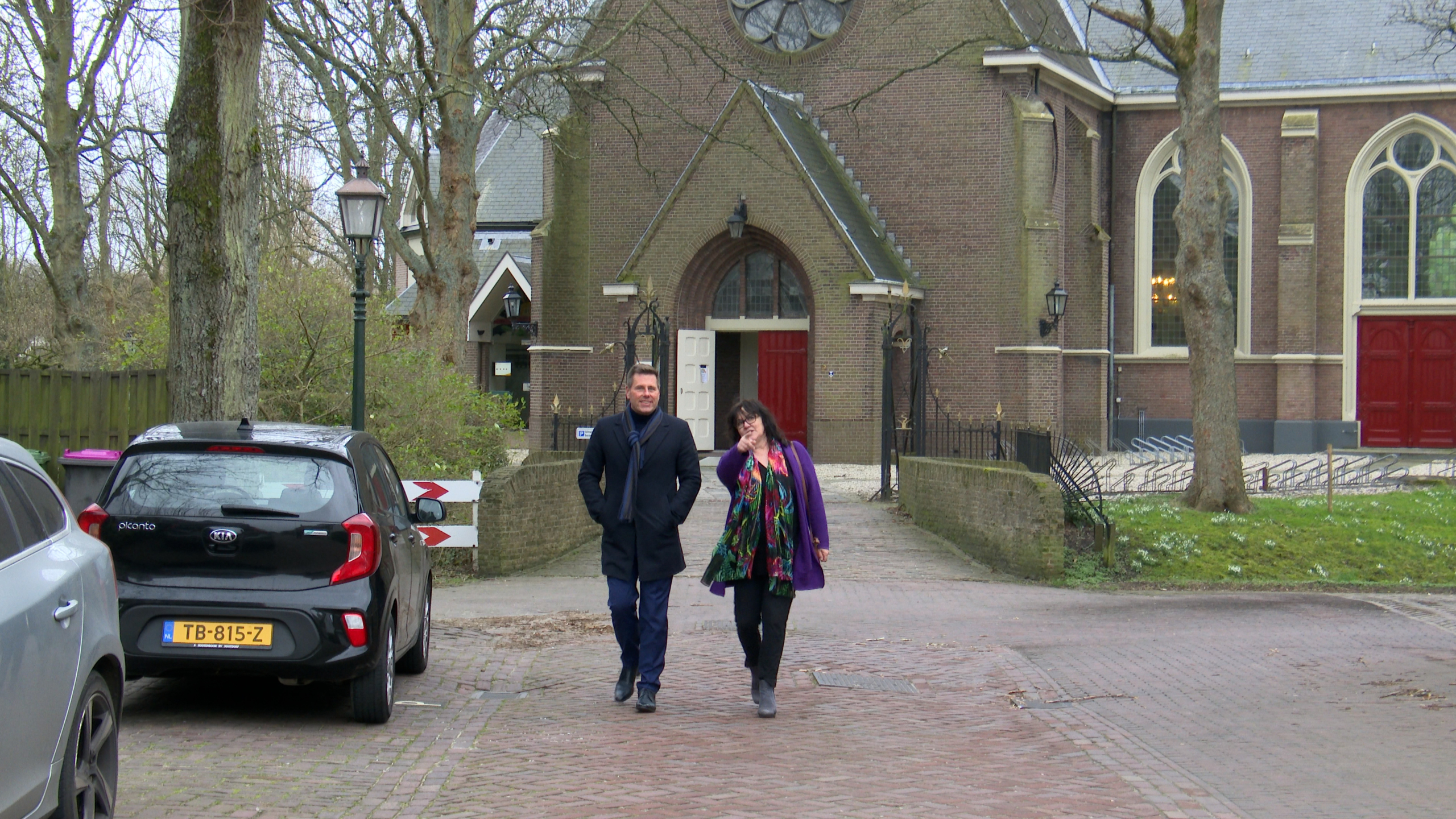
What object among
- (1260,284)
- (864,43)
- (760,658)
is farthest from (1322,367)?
(760,658)

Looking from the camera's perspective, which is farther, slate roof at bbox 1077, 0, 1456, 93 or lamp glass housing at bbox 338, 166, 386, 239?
slate roof at bbox 1077, 0, 1456, 93

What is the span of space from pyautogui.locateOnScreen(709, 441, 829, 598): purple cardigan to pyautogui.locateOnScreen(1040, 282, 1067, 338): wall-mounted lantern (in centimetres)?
2077

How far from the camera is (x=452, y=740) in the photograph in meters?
6.84

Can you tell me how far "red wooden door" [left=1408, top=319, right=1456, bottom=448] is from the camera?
31.9 meters

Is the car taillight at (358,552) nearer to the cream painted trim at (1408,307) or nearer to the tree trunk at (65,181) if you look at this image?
the tree trunk at (65,181)

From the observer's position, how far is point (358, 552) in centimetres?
684

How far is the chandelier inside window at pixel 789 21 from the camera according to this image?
28.9 m

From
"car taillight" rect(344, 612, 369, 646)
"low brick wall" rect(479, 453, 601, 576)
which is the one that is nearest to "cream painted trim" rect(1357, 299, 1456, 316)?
"low brick wall" rect(479, 453, 601, 576)

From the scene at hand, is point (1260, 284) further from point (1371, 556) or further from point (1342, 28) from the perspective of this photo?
point (1371, 556)

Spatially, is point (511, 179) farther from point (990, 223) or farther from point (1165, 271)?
point (1165, 271)

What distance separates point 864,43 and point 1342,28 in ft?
41.2

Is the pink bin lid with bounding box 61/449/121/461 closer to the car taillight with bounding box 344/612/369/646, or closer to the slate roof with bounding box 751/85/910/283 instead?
the car taillight with bounding box 344/612/369/646

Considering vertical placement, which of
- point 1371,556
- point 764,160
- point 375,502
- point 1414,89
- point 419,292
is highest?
point 1414,89

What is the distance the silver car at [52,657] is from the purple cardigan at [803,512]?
338cm
